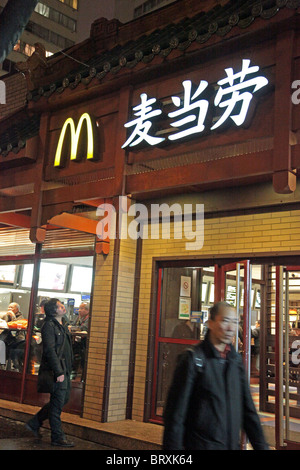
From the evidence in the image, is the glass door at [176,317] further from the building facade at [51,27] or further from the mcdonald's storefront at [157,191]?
the building facade at [51,27]

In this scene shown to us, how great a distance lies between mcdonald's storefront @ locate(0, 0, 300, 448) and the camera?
701cm

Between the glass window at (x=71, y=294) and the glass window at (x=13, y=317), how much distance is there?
1.10ft

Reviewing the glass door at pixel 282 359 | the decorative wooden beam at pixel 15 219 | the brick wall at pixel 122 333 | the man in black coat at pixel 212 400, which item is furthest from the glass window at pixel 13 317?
the man in black coat at pixel 212 400

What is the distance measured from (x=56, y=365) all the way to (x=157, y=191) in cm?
341

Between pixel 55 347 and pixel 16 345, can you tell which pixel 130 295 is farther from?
pixel 16 345

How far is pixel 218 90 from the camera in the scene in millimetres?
7262

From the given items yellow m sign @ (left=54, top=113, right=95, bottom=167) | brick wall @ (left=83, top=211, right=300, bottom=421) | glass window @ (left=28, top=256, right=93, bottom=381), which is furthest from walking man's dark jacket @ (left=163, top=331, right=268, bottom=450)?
glass window @ (left=28, top=256, right=93, bottom=381)

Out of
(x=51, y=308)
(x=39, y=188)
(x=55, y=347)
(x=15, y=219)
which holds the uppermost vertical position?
(x=39, y=188)

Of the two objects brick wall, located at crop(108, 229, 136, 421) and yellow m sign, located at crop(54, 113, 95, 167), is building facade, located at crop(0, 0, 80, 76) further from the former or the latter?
brick wall, located at crop(108, 229, 136, 421)

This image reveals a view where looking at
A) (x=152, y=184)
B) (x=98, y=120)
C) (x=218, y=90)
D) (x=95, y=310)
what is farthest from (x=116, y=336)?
(x=218, y=90)

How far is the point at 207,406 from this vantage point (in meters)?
3.66

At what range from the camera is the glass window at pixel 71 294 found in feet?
32.1

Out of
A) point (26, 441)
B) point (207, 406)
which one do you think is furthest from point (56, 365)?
point (207, 406)

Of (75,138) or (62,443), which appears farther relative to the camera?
(75,138)
